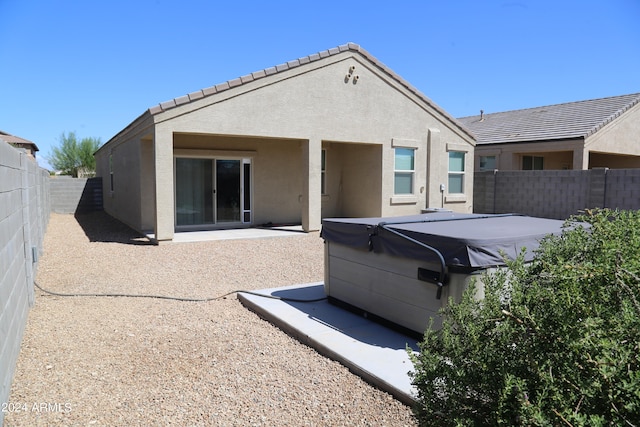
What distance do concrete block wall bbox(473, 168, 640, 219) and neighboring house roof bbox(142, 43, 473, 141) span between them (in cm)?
393

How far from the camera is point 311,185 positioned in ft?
47.2

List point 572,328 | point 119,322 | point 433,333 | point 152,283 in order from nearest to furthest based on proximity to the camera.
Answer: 1. point 572,328
2. point 433,333
3. point 119,322
4. point 152,283

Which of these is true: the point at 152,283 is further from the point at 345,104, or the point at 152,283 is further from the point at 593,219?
the point at 345,104

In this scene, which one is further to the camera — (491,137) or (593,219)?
(491,137)

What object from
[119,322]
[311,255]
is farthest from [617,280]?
[311,255]

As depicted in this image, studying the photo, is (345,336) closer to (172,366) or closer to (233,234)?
(172,366)

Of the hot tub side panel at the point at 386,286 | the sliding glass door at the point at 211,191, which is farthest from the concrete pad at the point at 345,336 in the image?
the sliding glass door at the point at 211,191

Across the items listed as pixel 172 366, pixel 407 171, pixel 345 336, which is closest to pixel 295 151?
pixel 407 171

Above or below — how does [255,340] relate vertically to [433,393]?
below

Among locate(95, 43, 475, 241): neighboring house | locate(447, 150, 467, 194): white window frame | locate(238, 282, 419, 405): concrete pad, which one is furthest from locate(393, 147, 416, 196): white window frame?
locate(238, 282, 419, 405): concrete pad

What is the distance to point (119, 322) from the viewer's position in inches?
254

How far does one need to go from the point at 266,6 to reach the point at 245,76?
2.38 metres

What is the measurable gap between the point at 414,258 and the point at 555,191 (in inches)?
584

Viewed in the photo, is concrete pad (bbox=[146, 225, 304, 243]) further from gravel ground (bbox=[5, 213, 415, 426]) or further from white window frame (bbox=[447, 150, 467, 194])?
white window frame (bbox=[447, 150, 467, 194])
